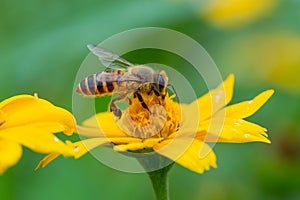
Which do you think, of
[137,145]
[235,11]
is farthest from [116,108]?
[235,11]

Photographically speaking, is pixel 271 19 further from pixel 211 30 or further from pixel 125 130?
pixel 125 130

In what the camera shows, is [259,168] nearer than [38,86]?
Yes

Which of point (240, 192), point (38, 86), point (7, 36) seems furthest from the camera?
point (7, 36)

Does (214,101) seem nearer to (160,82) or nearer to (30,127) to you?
(160,82)

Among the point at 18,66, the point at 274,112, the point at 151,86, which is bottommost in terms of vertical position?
the point at 274,112

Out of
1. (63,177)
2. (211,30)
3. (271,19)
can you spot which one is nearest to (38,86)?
(63,177)

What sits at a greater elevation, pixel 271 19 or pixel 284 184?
pixel 271 19
